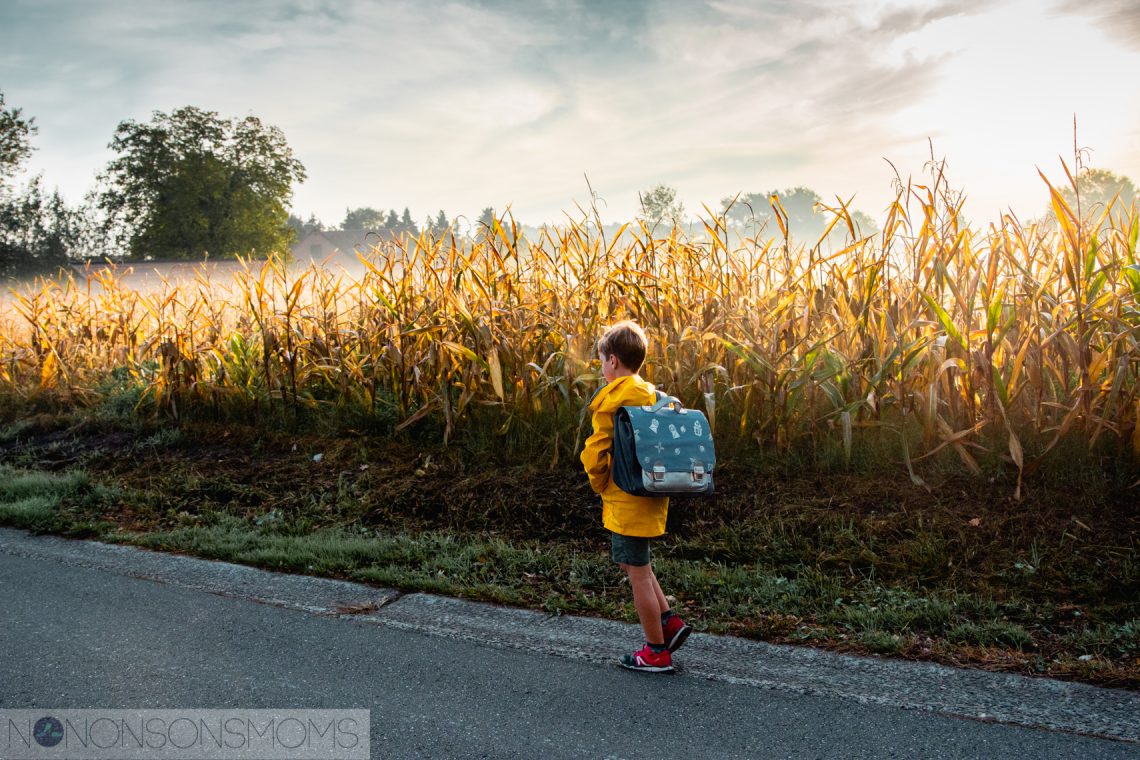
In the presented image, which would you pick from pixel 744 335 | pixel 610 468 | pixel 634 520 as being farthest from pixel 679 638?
pixel 744 335

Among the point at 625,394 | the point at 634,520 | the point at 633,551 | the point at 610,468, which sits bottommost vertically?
the point at 633,551

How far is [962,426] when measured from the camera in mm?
4547

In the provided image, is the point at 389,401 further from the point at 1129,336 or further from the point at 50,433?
the point at 1129,336

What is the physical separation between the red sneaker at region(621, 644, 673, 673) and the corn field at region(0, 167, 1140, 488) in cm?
176

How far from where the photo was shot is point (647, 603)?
3150mm

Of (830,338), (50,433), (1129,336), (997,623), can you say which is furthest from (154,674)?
(50,433)

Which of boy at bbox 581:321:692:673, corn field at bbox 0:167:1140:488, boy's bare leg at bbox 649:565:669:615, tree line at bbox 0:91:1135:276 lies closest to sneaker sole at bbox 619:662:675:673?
boy at bbox 581:321:692:673

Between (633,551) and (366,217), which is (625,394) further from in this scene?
(366,217)

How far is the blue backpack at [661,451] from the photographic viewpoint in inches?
118

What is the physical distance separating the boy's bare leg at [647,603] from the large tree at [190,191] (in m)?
47.7

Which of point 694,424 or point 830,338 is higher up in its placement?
point 830,338

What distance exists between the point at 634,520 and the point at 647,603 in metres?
0.31

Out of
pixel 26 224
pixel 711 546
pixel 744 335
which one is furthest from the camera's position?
pixel 26 224

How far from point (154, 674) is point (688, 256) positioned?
3.82 metres
